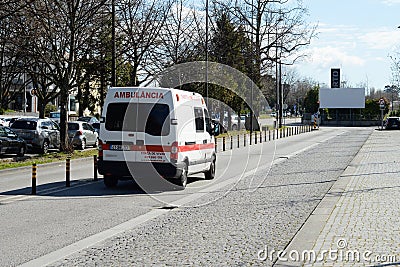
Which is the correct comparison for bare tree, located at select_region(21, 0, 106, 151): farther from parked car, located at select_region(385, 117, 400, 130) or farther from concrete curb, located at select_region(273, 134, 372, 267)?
parked car, located at select_region(385, 117, 400, 130)

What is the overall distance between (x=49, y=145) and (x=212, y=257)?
23582 millimetres

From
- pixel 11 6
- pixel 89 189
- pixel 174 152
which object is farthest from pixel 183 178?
pixel 11 6

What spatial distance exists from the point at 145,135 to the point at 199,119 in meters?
2.44

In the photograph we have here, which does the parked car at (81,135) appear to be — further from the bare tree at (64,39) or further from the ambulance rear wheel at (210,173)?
the ambulance rear wheel at (210,173)

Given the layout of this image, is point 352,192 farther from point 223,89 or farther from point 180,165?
point 223,89

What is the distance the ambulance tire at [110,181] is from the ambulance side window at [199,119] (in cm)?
258

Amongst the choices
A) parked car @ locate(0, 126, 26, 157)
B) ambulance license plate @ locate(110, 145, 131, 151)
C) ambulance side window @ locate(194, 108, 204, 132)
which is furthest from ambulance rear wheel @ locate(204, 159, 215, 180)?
parked car @ locate(0, 126, 26, 157)

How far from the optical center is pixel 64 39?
90.5 ft

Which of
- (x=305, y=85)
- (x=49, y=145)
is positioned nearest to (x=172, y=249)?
(x=49, y=145)

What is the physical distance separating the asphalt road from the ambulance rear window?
5.13ft

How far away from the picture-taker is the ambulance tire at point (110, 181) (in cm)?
1622

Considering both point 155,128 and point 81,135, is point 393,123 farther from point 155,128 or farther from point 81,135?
point 155,128

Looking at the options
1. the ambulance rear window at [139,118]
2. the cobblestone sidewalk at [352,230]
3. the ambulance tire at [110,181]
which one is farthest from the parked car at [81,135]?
the cobblestone sidewalk at [352,230]

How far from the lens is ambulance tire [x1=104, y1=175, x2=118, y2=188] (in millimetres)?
16222
